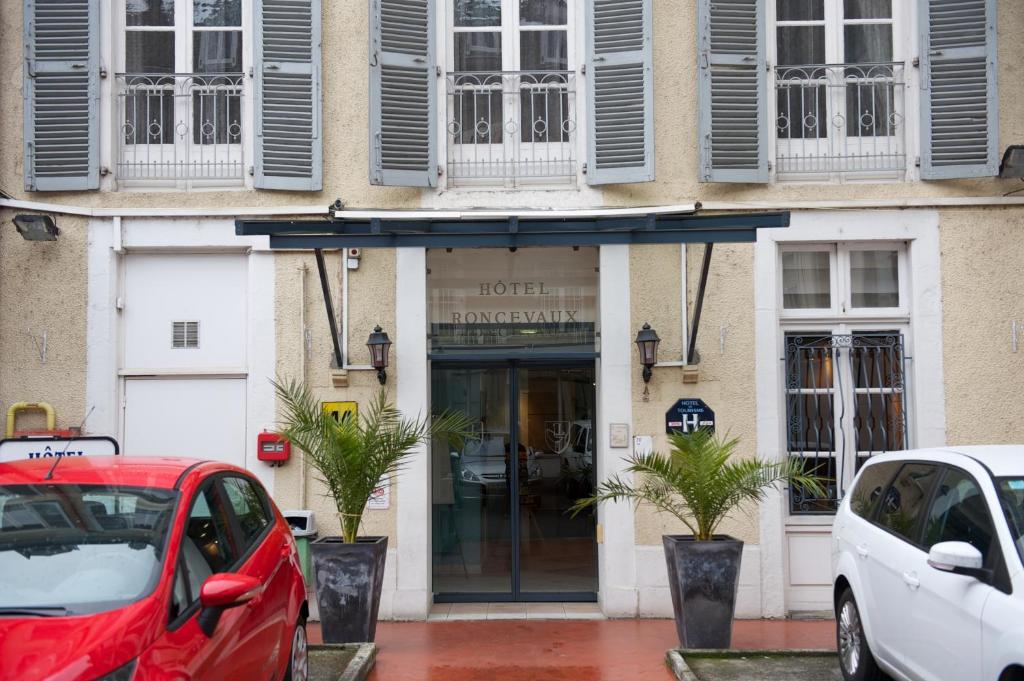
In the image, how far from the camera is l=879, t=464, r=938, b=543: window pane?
611 centimetres

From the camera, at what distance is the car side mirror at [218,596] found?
461cm

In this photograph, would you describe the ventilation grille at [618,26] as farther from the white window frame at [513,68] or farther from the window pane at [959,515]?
the window pane at [959,515]

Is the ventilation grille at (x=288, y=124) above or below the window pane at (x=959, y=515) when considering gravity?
above

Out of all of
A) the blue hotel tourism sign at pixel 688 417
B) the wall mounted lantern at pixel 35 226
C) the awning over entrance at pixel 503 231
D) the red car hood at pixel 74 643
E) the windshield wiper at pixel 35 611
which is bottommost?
the red car hood at pixel 74 643

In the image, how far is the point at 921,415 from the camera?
986cm

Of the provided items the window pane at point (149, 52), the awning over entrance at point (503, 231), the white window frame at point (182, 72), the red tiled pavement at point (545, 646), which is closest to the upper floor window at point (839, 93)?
the awning over entrance at point (503, 231)

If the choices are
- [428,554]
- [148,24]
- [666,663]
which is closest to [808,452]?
[666,663]

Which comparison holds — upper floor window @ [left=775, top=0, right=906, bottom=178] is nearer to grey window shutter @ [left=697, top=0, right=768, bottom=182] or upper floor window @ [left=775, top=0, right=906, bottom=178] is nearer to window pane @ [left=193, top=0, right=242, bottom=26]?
grey window shutter @ [left=697, top=0, right=768, bottom=182]

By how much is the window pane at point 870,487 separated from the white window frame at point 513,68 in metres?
4.16

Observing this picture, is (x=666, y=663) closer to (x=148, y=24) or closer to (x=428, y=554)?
(x=428, y=554)

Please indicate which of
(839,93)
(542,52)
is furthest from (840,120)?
(542,52)

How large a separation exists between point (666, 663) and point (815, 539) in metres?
2.55

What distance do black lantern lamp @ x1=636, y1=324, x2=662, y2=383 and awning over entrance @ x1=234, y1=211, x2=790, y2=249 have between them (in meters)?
1.12

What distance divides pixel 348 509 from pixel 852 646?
3735 millimetres
